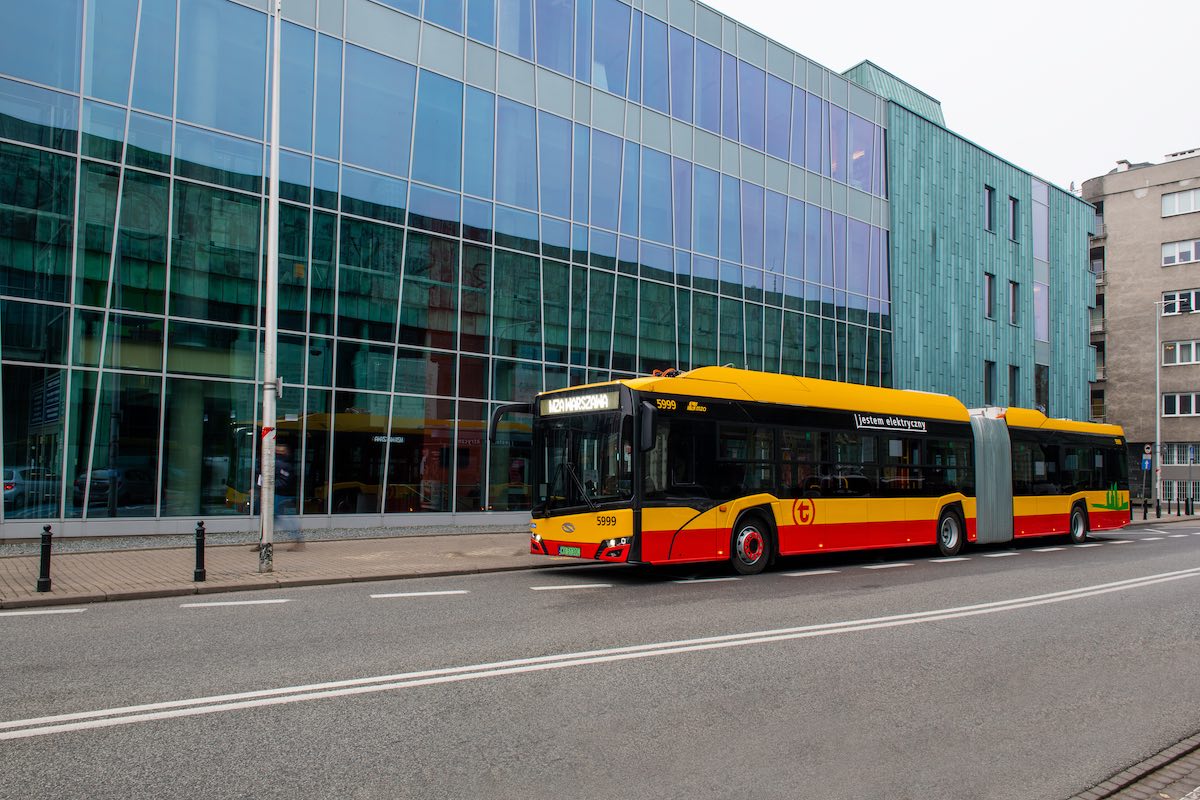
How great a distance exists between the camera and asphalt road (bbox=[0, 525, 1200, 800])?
464 cm

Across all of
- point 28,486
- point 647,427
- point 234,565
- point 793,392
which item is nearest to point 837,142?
point 793,392

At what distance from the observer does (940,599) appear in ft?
37.1

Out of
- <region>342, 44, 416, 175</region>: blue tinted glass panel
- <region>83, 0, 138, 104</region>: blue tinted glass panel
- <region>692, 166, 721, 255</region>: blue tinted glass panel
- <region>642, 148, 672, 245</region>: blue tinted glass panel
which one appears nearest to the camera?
<region>83, 0, 138, 104</region>: blue tinted glass panel

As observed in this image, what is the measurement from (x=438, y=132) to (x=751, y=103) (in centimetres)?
1294

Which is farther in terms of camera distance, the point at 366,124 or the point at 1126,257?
the point at 1126,257

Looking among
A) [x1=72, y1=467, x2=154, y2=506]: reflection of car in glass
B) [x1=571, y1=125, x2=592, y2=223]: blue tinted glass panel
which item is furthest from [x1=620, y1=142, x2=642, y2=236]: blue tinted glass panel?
[x1=72, y1=467, x2=154, y2=506]: reflection of car in glass

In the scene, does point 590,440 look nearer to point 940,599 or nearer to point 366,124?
point 940,599

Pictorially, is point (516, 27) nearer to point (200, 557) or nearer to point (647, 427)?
point (647, 427)

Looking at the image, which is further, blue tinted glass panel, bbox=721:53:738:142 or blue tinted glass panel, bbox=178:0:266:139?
blue tinted glass panel, bbox=721:53:738:142

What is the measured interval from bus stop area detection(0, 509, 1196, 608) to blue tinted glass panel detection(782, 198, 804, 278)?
17.0 meters

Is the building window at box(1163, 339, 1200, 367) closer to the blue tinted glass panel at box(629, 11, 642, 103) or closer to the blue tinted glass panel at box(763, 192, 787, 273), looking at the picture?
the blue tinted glass panel at box(763, 192, 787, 273)

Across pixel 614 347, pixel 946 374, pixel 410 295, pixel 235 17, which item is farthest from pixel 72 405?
pixel 946 374

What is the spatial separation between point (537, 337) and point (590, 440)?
37.9 feet

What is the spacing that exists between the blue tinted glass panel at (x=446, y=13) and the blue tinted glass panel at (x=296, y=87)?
3419 mm
